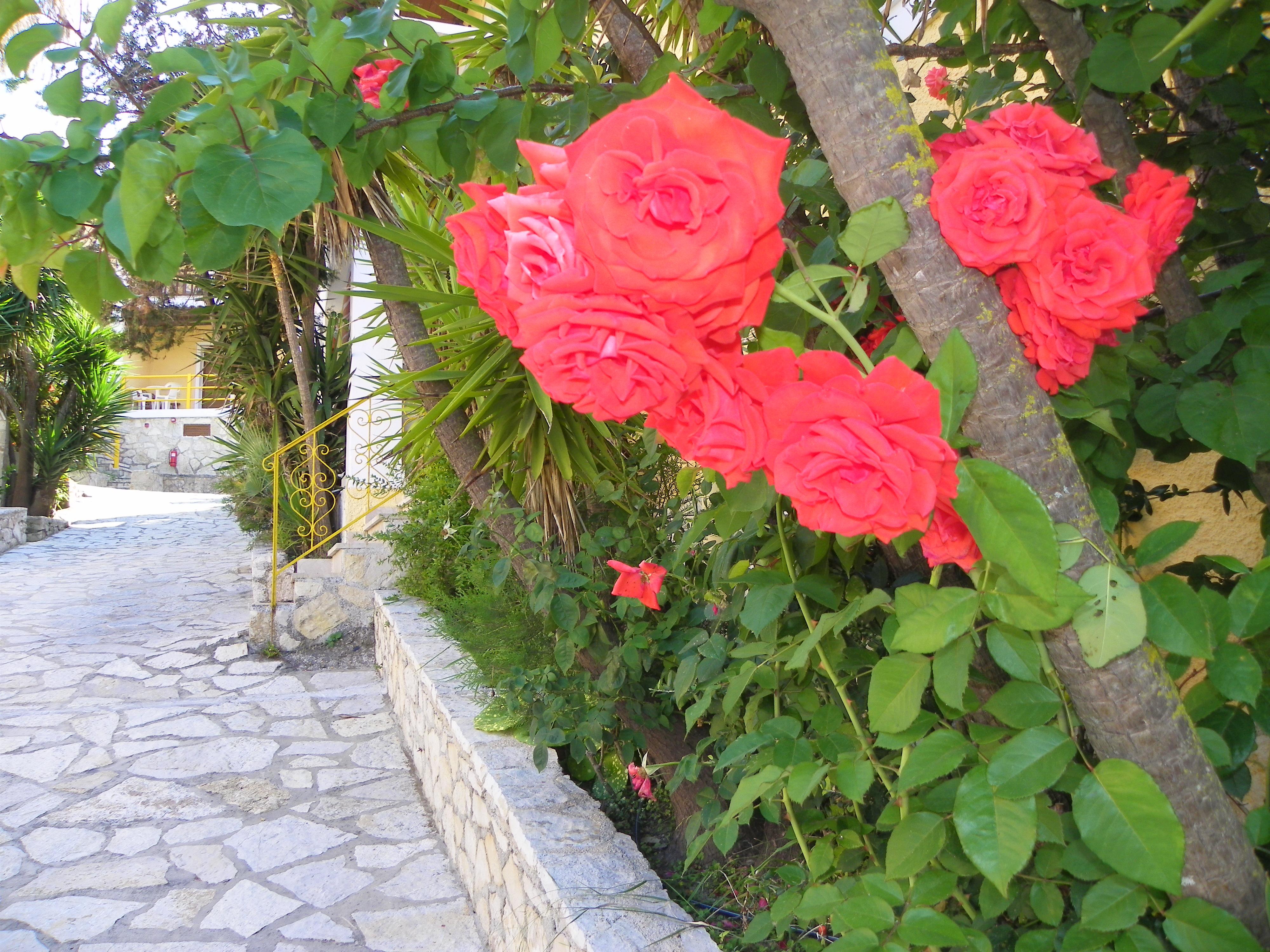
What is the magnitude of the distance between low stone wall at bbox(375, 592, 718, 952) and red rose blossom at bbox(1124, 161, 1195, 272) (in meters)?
1.33

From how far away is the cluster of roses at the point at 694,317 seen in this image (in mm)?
486

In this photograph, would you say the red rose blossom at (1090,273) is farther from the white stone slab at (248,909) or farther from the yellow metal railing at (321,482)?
the yellow metal railing at (321,482)

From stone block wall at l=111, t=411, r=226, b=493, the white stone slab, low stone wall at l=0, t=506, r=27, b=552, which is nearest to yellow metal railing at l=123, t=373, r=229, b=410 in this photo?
stone block wall at l=111, t=411, r=226, b=493

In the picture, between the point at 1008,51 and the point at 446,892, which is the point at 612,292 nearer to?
the point at 1008,51

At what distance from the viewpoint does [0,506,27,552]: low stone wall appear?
30.3 feet

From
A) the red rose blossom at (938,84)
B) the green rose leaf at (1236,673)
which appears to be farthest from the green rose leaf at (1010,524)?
the red rose blossom at (938,84)

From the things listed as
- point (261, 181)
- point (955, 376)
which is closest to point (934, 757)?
point (955, 376)

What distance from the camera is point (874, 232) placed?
2.04 ft

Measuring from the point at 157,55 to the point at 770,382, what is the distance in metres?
0.62

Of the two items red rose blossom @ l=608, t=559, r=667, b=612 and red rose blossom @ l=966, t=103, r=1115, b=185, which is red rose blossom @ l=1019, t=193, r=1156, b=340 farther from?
red rose blossom @ l=608, t=559, r=667, b=612

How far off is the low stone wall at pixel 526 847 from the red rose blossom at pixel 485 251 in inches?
51.1

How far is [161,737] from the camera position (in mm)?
4117

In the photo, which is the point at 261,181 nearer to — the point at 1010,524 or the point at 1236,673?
the point at 1010,524

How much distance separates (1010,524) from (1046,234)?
0.24 meters
